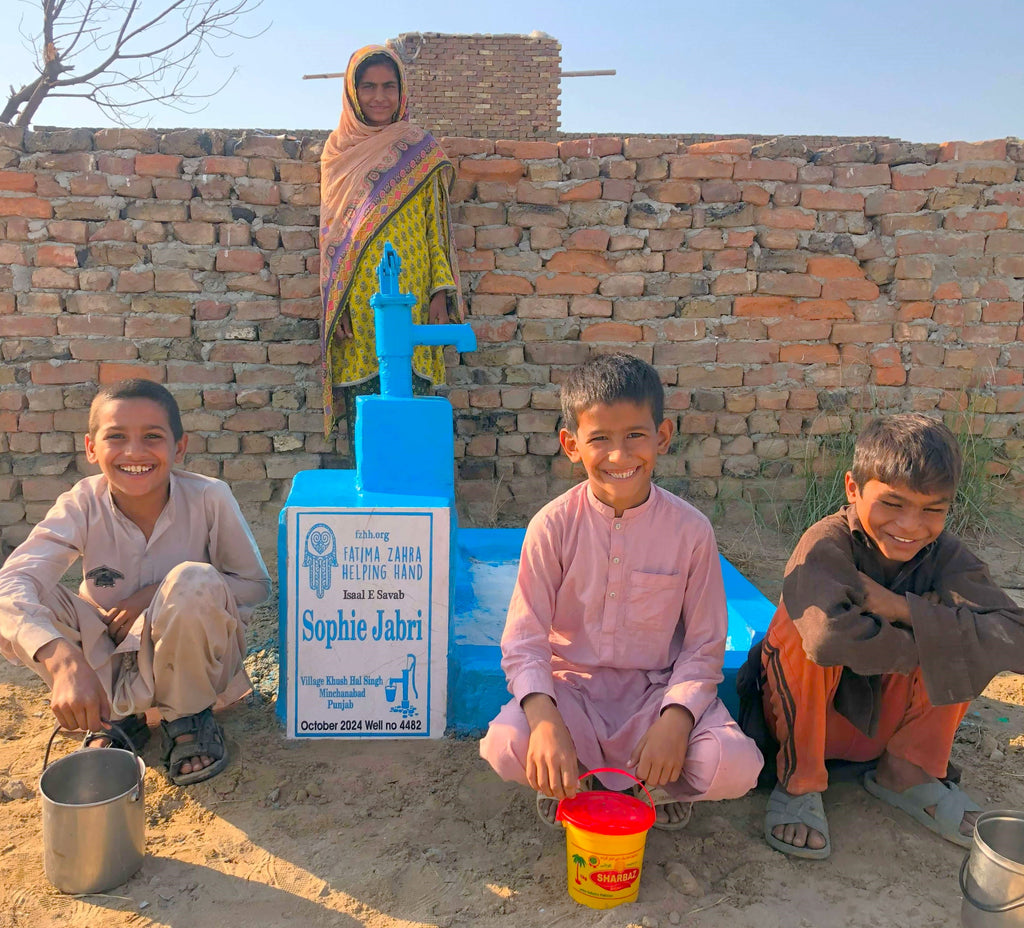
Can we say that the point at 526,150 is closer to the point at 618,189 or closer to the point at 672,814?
the point at 618,189

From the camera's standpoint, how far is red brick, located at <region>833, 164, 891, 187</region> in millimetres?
3977

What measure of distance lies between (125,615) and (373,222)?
1.96 meters

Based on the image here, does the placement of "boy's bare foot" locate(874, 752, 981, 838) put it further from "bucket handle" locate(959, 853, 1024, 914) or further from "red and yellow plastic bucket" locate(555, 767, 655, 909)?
"red and yellow plastic bucket" locate(555, 767, 655, 909)

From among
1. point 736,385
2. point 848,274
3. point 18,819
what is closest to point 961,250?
point 848,274

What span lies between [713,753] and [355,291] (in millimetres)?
2484

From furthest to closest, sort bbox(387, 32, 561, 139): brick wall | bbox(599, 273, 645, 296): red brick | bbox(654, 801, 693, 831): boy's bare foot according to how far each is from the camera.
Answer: bbox(387, 32, 561, 139): brick wall → bbox(599, 273, 645, 296): red brick → bbox(654, 801, 693, 831): boy's bare foot

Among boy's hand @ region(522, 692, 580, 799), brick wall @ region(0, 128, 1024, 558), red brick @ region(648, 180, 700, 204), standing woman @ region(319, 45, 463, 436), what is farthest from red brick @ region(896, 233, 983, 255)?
boy's hand @ region(522, 692, 580, 799)

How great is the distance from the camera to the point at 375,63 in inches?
133

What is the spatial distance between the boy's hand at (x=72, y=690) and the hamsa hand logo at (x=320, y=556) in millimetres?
603

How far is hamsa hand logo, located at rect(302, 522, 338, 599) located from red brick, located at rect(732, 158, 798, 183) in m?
2.77

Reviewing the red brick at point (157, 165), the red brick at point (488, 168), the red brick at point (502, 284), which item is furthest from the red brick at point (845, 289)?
the red brick at point (157, 165)

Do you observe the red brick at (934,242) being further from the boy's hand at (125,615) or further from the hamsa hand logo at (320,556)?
the boy's hand at (125,615)

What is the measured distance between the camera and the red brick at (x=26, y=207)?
3.72 m

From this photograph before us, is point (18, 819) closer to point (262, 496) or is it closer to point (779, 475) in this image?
point (262, 496)
